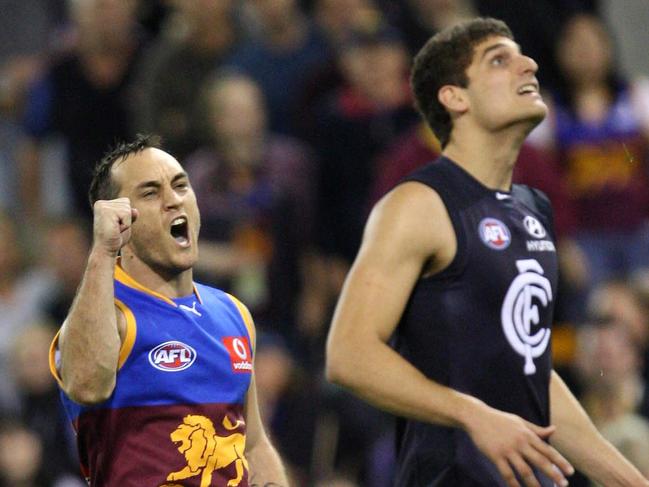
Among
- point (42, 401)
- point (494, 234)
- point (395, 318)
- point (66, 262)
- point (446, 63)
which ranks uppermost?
point (446, 63)

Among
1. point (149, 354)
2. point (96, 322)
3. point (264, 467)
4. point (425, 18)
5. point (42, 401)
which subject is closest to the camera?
point (96, 322)

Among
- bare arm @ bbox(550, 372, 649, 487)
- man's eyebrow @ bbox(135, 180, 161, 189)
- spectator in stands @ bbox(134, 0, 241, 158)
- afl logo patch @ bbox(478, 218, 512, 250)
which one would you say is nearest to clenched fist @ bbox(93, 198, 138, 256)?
man's eyebrow @ bbox(135, 180, 161, 189)

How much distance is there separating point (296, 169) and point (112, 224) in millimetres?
5239

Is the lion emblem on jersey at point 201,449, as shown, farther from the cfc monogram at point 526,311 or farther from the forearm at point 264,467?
the cfc monogram at point 526,311

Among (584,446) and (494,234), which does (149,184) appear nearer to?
(494,234)

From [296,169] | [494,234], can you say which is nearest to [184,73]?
[296,169]

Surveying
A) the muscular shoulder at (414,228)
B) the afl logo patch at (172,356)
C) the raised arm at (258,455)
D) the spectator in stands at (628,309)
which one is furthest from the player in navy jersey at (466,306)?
the spectator in stands at (628,309)

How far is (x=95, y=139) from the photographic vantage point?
32.2 ft

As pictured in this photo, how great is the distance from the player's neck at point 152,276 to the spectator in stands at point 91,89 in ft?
17.7

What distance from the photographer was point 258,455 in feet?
15.0

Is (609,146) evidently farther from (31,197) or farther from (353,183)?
(31,197)

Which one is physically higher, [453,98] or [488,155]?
[453,98]

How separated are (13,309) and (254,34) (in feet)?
7.89

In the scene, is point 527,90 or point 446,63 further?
point 446,63
